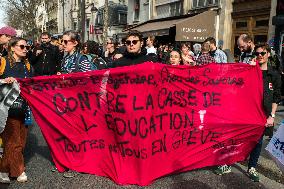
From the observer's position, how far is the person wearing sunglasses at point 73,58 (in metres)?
5.16

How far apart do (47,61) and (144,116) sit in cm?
472

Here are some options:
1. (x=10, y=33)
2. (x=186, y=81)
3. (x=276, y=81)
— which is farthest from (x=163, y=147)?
(x=10, y=33)

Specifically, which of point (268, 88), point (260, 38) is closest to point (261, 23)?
point (260, 38)

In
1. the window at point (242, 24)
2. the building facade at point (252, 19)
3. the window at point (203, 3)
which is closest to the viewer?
the building facade at point (252, 19)

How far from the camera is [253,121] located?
499 centimetres

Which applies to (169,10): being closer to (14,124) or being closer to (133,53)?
(133,53)

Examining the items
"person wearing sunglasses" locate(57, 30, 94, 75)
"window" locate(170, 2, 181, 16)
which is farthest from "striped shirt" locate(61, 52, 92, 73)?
"window" locate(170, 2, 181, 16)

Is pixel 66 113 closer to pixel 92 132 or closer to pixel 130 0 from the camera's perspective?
pixel 92 132

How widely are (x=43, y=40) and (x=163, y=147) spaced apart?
5.99m

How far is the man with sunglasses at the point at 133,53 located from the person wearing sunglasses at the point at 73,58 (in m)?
0.41

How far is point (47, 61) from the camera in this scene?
344 inches

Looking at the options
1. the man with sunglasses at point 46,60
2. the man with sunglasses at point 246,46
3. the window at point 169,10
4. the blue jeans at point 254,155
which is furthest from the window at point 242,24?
the blue jeans at point 254,155

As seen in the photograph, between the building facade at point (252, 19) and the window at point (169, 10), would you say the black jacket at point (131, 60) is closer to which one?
the building facade at point (252, 19)

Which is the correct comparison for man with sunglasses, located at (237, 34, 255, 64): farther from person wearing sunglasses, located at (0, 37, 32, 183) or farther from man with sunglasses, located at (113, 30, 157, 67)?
person wearing sunglasses, located at (0, 37, 32, 183)
